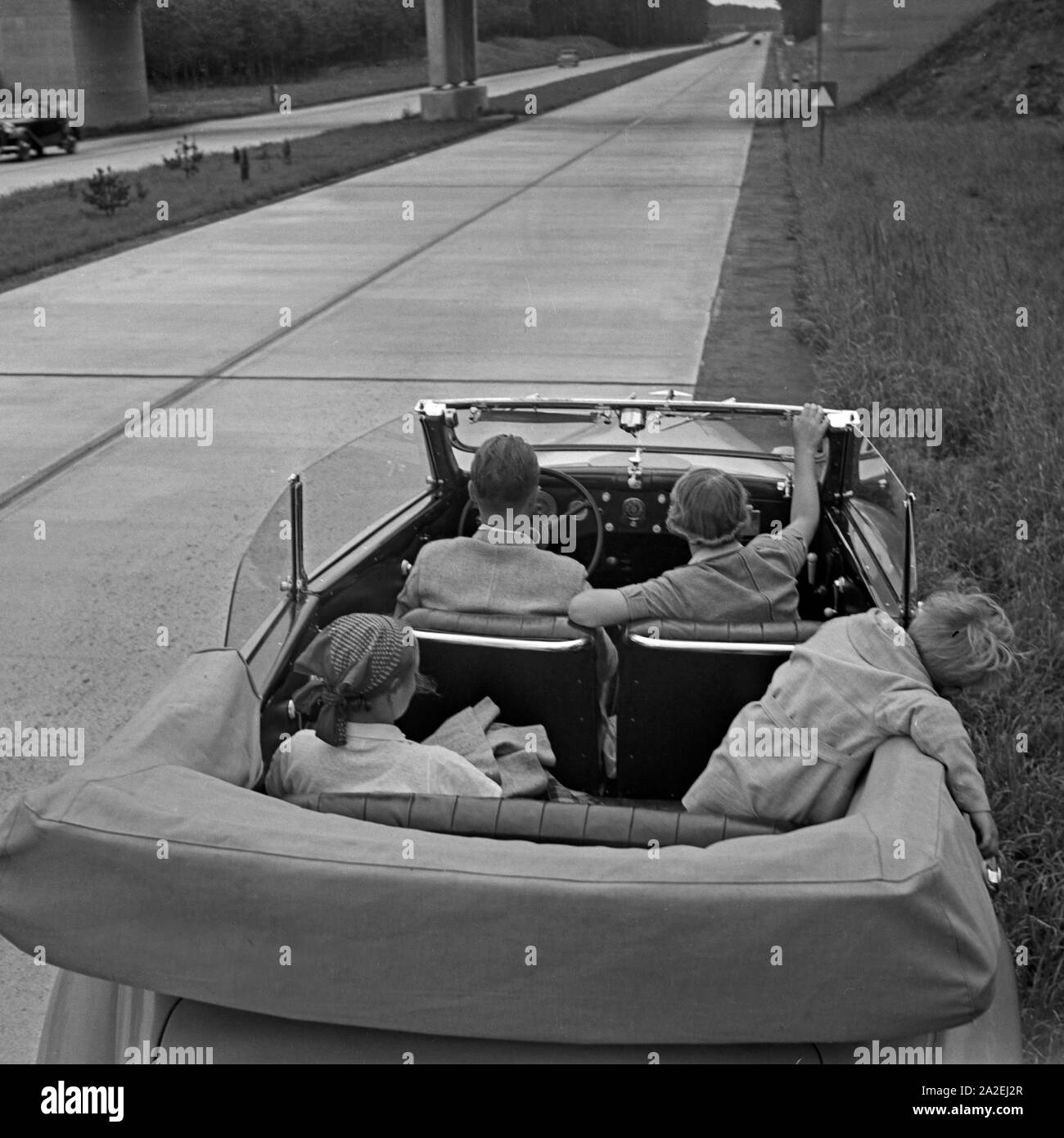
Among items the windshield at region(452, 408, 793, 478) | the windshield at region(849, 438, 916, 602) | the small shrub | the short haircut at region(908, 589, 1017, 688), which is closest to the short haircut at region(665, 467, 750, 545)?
the windshield at region(849, 438, 916, 602)

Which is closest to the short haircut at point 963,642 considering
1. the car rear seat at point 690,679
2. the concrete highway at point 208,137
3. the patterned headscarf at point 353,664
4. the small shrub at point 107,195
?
the car rear seat at point 690,679

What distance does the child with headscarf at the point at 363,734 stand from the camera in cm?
287

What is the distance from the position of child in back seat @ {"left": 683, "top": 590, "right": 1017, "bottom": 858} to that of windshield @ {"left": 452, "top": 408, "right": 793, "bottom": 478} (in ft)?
4.86

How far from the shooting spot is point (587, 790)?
379 centimetres

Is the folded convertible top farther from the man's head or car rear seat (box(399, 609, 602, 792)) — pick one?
the man's head

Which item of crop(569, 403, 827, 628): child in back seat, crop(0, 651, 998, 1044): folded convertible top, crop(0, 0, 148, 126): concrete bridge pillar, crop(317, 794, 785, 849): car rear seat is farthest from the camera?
crop(0, 0, 148, 126): concrete bridge pillar

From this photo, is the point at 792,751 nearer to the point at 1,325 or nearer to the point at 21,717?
the point at 21,717

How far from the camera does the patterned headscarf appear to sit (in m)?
2.87

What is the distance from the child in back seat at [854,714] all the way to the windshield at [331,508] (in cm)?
134

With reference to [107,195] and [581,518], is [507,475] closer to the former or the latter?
[581,518]

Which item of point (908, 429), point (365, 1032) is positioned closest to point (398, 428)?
point (365, 1032)

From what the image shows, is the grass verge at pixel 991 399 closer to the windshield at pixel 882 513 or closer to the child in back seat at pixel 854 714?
the windshield at pixel 882 513

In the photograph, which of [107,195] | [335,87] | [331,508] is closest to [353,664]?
[331,508]
